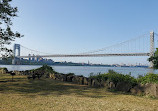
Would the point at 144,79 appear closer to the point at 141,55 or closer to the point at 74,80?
the point at 74,80

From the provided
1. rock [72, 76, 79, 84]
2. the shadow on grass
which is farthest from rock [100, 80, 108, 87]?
rock [72, 76, 79, 84]

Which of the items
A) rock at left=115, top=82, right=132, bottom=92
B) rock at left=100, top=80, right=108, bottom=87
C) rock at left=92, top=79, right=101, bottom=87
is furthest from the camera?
rock at left=92, top=79, right=101, bottom=87

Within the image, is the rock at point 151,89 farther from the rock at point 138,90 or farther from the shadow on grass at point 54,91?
the shadow on grass at point 54,91

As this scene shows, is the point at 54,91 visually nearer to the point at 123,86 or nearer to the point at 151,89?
the point at 123,86

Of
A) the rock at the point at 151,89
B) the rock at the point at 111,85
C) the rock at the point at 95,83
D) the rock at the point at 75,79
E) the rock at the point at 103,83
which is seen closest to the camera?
the rock at the point at 151,89

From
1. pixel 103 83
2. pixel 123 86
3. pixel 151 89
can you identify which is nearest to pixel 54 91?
pixel 103 83

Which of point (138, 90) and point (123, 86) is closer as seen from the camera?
point (138, 90)

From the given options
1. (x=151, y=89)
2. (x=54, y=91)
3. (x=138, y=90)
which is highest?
(x=151, y=89)

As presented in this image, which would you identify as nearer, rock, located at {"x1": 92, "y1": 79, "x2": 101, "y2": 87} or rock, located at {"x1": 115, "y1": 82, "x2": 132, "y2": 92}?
rock, located at {"x1": 115, "y1": 82, "x2": 132, "y2": 92}

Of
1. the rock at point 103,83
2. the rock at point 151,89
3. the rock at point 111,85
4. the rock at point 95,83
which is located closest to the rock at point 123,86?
the rock at point 111,85

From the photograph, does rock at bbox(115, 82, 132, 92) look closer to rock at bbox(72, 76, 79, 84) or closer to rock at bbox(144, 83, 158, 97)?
rock at bbox(144, 83, 158, 97)

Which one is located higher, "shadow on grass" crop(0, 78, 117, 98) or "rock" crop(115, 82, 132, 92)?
"rock" crop(115, 82, 132, 92)

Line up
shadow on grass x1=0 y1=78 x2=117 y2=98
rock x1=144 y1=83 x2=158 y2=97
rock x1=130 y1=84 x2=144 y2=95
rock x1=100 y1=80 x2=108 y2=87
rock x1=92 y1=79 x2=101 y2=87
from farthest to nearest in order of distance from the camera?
rock x1=92 y1=79 x2=101 y2=87, rock x1=100 y1=80 x2=108 y2=87, rock x1=130 y1=84 x2=144 y2=95, shadow on grass x1=0 y1=78 x2=117 y2=98, rock x1=144 y1=83 x2=158 y2=97
